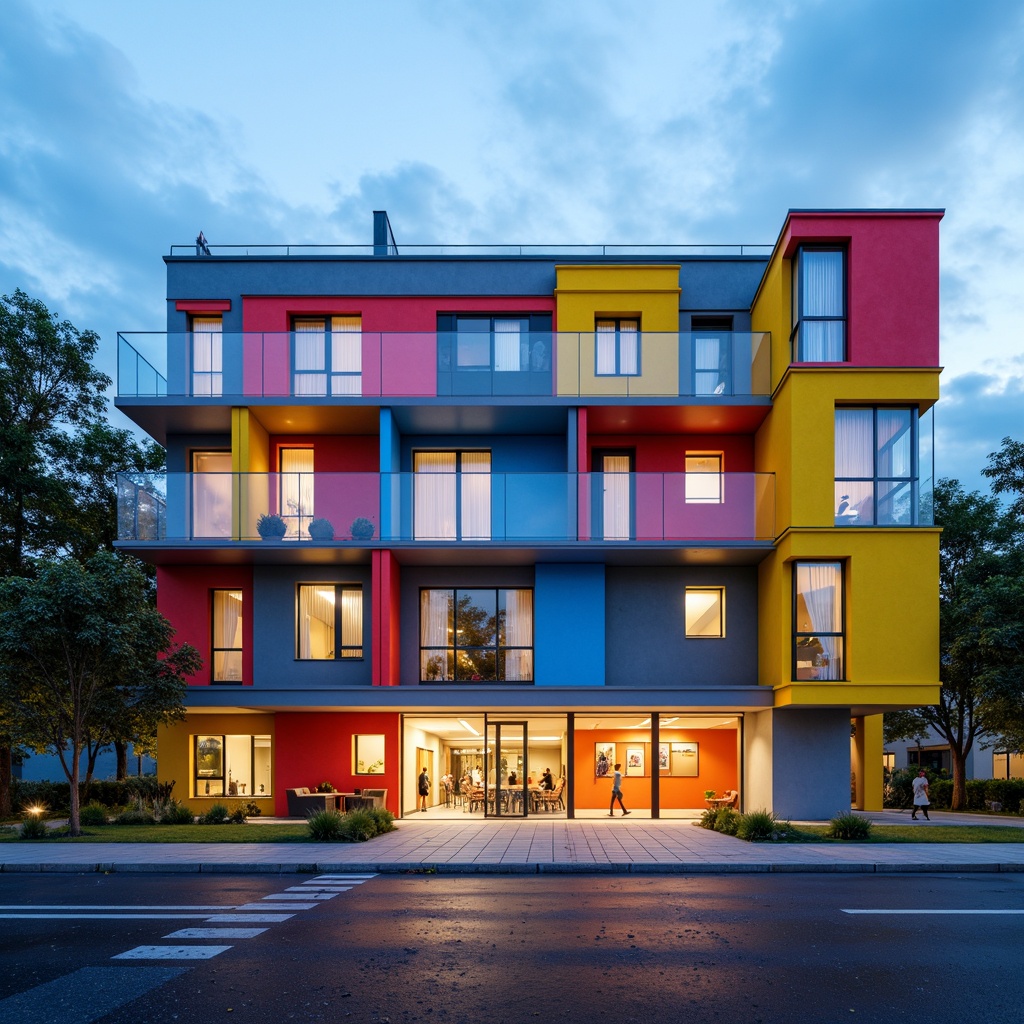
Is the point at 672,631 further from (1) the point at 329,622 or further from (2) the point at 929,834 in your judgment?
(1) the point at 329,622

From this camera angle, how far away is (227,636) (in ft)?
72.1

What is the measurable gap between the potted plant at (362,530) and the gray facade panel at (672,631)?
589 centimetres

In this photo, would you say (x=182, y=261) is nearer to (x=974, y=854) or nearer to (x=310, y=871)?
(x=310, y=871)

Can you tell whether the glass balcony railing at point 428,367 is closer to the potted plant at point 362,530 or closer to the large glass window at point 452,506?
the large glass window at point 452,506

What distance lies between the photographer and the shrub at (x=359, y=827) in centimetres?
1612

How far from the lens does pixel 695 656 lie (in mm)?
21625

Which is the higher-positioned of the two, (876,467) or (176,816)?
(876,467)

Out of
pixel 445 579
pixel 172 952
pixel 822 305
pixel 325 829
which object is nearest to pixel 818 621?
pixel 822 305

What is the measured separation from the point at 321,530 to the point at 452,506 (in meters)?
3.09

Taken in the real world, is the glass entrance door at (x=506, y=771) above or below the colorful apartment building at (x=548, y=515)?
below

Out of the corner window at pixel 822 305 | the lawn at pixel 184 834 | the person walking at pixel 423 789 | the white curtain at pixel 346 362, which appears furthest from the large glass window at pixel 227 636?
the corner window at pixel 822 305

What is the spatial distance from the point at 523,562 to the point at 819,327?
859cm

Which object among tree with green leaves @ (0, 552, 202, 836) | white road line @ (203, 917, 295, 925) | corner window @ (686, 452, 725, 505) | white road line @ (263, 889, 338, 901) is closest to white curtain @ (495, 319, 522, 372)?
corner window @ (686, 452, 725, 505)

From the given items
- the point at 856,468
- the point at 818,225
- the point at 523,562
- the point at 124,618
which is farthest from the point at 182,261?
the point at 856,468
